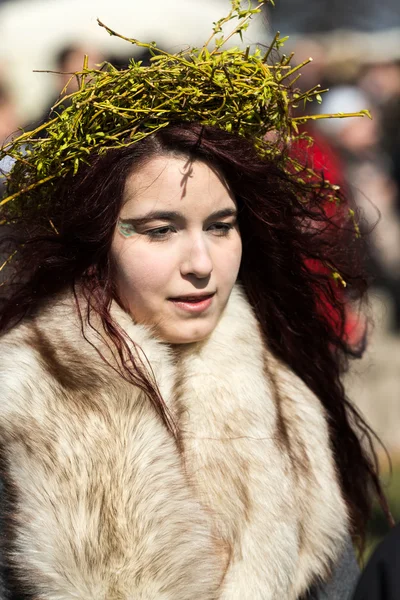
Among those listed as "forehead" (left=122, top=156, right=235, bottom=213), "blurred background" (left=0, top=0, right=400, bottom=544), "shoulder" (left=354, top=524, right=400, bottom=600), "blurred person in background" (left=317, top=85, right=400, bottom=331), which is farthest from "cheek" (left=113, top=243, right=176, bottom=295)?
"blurred person in background" (left=317, top=85, right=400, bottom=331)

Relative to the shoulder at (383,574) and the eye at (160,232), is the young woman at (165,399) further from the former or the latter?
the shoulder at (383,574)

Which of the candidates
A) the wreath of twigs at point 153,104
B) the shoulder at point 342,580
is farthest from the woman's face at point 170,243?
the shoulder at point 342,580

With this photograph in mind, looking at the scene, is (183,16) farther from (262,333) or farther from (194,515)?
(194,515)

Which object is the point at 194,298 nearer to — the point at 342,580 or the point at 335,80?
the point at 342,580

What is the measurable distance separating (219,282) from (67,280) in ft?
1.27

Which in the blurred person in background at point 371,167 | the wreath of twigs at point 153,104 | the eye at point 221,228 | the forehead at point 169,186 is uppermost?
the blurred person in background at point 371,167

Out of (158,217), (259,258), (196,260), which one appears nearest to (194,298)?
(196,260)

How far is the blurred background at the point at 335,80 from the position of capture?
5223 mm

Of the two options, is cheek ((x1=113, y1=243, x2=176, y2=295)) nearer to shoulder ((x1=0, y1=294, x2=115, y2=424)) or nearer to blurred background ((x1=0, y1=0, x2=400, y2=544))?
shoulder ((x1=0, y1=294, x2=115, y2=424))

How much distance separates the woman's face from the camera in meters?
2.02

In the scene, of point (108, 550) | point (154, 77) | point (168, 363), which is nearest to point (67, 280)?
point (168, 363)

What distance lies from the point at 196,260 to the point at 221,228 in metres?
0.15

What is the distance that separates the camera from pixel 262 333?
237 centimetres

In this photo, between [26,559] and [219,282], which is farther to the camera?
[219,282]
